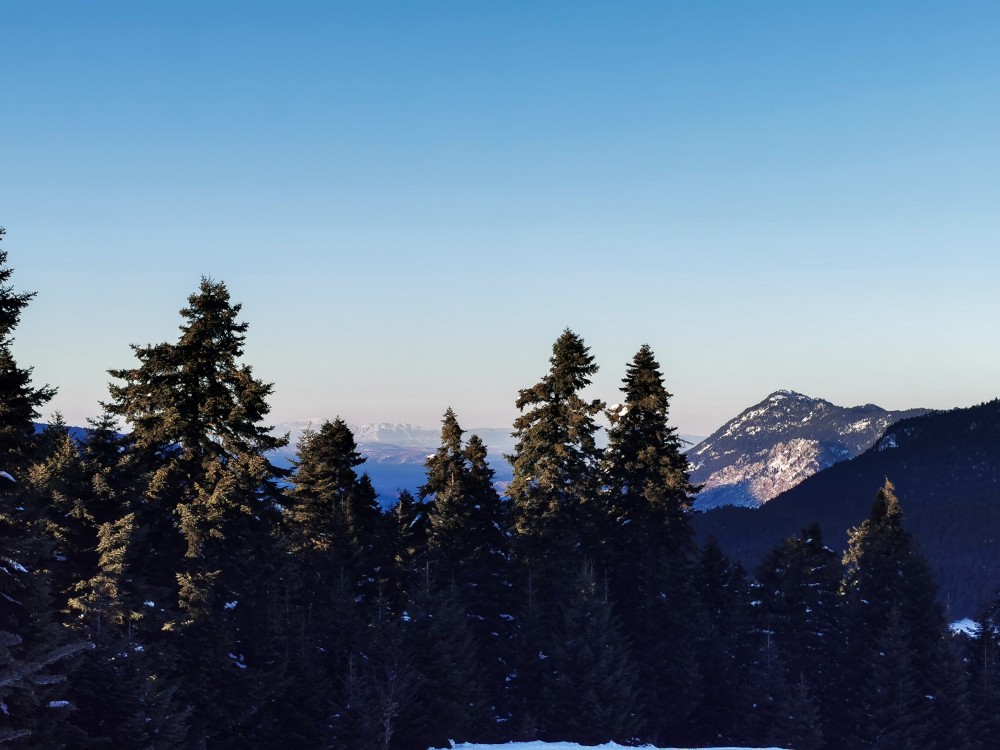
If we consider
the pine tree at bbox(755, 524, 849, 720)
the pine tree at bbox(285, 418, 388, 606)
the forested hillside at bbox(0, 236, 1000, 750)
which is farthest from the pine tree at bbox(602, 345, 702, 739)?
the pine tree at bbox(755, 524, 849, 720)

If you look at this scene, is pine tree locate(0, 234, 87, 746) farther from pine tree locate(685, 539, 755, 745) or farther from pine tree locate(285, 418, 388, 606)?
pine tree locate(685, 539, 755, 745)

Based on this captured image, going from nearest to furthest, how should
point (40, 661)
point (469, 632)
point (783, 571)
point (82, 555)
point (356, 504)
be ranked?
point (40, 661)
point (82, 555)
point (469, 632)
point (356, 504)
point (783, 571)

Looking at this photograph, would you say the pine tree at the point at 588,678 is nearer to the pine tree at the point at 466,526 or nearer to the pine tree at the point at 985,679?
the pine tree at the point at 466,526

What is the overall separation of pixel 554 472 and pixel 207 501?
21.8 m

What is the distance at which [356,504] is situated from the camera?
5522cm

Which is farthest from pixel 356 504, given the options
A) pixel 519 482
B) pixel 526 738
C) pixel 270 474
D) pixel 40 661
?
pixel 40 661

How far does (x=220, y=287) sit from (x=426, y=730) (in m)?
20.5

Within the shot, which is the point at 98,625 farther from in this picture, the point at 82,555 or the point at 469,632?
the point at 469,632

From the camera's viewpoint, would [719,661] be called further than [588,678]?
Yes

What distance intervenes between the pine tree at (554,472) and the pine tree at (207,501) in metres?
18.6

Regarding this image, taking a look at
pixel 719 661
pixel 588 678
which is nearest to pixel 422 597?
pixel 588 678

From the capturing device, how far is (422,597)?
44.8 meters

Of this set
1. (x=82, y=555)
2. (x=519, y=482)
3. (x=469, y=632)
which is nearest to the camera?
(x=82, y=555)

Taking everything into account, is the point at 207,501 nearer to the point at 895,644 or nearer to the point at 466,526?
the point at 466,526
